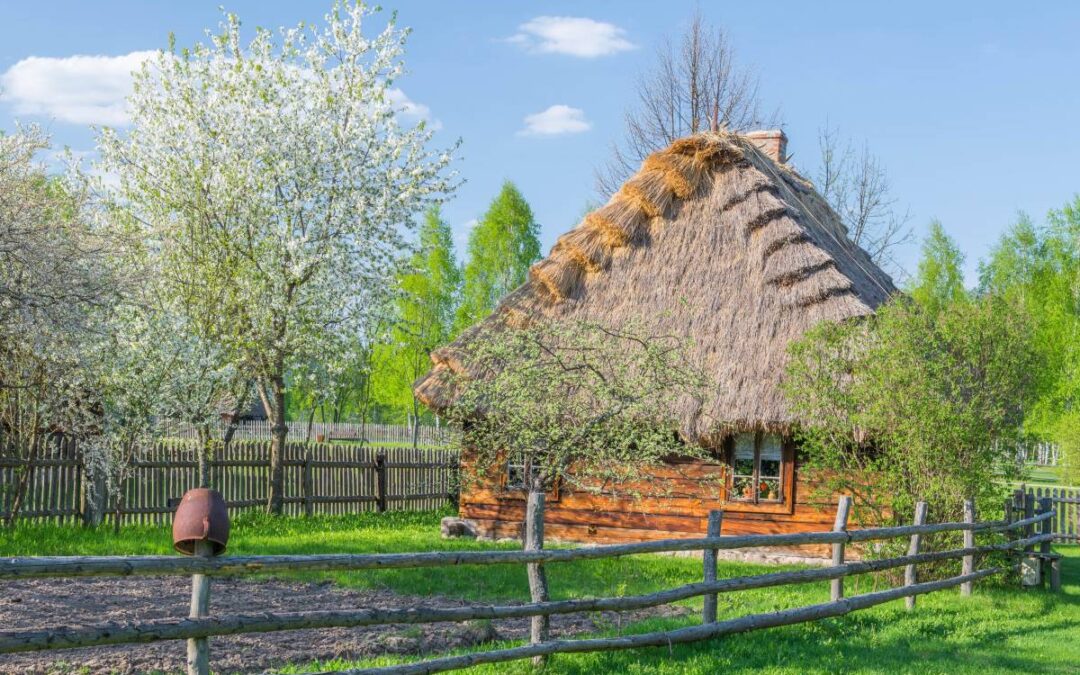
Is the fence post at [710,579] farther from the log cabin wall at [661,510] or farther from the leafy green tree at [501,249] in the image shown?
the leafy green tree at [501,249]

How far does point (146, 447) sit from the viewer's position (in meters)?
18.1

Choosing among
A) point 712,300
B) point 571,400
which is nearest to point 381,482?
point 712,300

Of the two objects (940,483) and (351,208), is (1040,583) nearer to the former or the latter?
(940,483)

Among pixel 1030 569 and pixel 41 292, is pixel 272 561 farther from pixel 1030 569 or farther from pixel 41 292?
pixel 1030 569

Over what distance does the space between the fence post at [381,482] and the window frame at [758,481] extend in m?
8.49

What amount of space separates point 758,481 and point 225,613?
9.22 metres

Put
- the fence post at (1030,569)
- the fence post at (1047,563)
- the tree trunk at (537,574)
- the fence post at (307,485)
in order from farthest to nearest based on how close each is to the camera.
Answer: the fence post at (307,485)
the fence post at (1047,563)
the fence post at (1030,569)
the tree trunk at (537,574)

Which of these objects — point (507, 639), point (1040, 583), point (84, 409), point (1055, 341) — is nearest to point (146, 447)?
point (84, 409)

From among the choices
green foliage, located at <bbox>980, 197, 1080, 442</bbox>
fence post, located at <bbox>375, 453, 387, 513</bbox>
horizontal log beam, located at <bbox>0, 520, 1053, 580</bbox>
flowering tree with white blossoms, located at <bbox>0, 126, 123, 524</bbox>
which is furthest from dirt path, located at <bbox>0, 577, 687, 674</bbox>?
green foliage, located at <bbox>980, 197, 1080, 442</bbox>

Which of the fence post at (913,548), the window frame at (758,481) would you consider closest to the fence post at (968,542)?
the fence post at (913,548)

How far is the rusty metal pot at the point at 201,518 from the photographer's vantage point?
5832 mm

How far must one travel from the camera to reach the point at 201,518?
19.2 ft

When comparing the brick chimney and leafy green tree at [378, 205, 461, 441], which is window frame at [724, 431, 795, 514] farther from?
leafy green tree at [378, 205, 461, 441]

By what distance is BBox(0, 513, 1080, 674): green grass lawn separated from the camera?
8625mm
